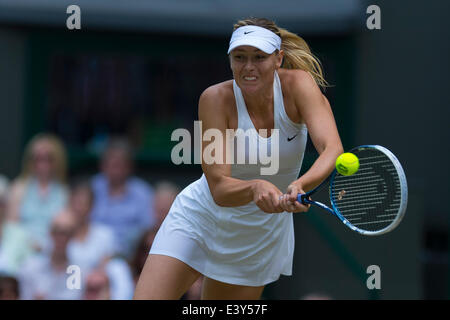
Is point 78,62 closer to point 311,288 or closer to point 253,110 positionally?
point 311,288

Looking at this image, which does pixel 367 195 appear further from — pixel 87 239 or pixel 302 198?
pixel 87 239

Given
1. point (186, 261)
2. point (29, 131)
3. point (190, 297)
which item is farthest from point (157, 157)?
point (186, 261)

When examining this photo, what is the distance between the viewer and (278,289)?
234 inches

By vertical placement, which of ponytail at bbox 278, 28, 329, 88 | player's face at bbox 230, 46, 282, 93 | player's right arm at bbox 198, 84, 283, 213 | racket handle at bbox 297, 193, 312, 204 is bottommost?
racket handle at bbox 297, 193, 312, 204

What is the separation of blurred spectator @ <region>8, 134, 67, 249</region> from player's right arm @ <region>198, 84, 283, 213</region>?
238 centimetres

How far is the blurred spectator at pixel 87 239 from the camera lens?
4.96m

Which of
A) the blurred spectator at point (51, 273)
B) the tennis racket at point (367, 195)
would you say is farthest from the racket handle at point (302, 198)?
the blurred spectator at point (51, 273)

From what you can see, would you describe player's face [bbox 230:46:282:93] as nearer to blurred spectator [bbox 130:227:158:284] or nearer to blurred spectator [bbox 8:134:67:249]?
blurred spectator [bbox 130:227:158:284]

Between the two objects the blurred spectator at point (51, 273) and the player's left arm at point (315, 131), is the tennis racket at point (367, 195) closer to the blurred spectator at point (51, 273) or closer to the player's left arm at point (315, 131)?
the player's left arm at point (315, 131)

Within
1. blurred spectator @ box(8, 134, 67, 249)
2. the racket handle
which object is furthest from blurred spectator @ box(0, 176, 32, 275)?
the racket handle

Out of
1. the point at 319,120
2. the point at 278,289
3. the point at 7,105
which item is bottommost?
the point at 278,289

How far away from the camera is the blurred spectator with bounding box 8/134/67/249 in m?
5.45

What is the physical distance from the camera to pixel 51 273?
4891 millimetres

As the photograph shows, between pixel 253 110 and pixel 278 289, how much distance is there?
282cm
